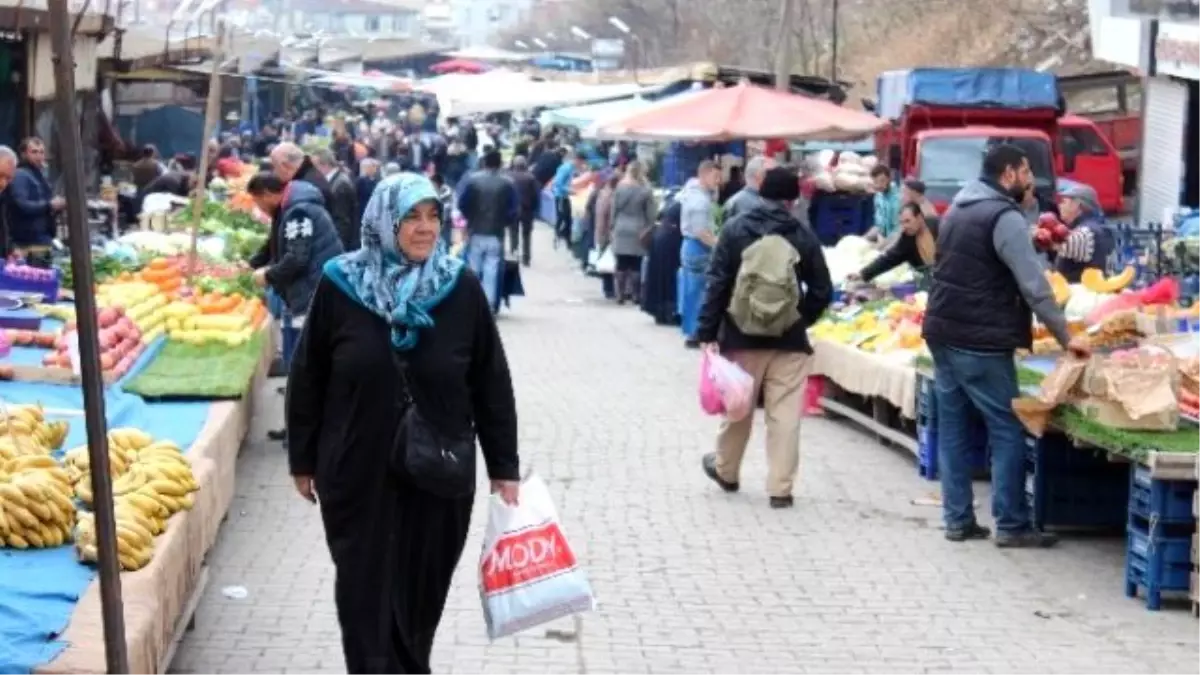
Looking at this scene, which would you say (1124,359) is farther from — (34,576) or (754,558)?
(34,576)

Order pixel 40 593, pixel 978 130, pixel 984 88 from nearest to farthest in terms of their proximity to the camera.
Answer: pixel 40 593
pixel 978 130
pixel 984 88

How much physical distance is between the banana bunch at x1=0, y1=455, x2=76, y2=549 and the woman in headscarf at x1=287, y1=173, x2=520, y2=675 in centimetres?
136

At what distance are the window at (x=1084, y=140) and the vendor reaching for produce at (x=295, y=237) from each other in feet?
67.4

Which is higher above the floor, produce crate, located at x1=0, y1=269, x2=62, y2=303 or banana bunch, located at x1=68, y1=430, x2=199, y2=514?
banana bunch, located at x1=68, y1=430, x2=199, y2=514

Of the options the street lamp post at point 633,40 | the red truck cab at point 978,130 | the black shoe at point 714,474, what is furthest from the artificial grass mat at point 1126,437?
the street lamp post at point 633,40

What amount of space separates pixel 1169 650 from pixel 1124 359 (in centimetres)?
172

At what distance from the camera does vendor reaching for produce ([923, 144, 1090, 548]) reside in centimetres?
980

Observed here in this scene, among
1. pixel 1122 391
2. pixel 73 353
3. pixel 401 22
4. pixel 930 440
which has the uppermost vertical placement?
pixel 401 22

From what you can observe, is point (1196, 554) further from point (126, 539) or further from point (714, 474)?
point (126, 539)

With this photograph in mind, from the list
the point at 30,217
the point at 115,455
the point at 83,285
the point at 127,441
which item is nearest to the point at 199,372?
the point at 127,441

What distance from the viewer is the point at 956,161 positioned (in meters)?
25.6

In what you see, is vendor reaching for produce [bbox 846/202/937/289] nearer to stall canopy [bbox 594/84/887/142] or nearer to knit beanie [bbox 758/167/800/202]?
knit beanie [bbox 758/167/800/202]

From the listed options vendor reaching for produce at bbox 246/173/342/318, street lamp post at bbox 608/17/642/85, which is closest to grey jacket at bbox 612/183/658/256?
vendor reaching for produce at bbox 246/173/342/318

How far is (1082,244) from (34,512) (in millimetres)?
10096
